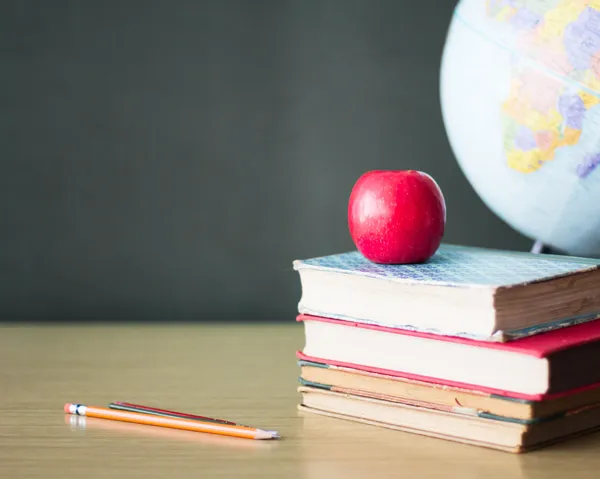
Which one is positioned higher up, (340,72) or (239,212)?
(340,72)

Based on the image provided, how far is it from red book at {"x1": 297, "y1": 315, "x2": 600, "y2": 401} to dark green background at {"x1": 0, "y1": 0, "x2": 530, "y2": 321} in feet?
2.01

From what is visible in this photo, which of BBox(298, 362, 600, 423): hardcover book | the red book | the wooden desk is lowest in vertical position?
the wooden desk

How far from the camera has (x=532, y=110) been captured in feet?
3.48

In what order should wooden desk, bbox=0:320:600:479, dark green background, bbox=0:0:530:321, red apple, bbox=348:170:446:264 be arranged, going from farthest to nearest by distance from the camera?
dark green background, bbox=0:0:530:321, red apple, bbox=348:170:446:264, wooden desk, bbox=0:320:600:479

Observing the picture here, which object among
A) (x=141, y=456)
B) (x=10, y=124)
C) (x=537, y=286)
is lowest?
(x=141, y=456)

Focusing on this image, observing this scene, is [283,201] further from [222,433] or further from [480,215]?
[222,433]

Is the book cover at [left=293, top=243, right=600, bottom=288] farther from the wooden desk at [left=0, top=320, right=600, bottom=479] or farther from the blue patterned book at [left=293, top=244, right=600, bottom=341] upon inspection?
the wooden desk at [left=0, top=320, right=600, bottom=479]

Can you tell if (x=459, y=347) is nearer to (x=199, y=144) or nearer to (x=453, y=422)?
(x=453, y=422)

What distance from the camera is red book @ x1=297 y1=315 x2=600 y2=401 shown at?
88cm

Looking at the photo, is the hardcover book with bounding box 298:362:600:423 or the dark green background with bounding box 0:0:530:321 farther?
the dark green background with bounding box 0:0:530:321

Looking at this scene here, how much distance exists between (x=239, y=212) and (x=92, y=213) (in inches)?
9.6

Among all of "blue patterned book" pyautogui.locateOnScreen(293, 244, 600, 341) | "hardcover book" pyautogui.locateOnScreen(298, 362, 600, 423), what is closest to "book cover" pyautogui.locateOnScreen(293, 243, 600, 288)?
"blue patterned book" pyautogui.locateOnScreen(293, 244, 600, 341)

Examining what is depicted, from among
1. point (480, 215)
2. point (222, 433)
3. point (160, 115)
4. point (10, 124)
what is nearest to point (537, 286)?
point (222, 433)

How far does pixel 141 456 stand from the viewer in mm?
890
